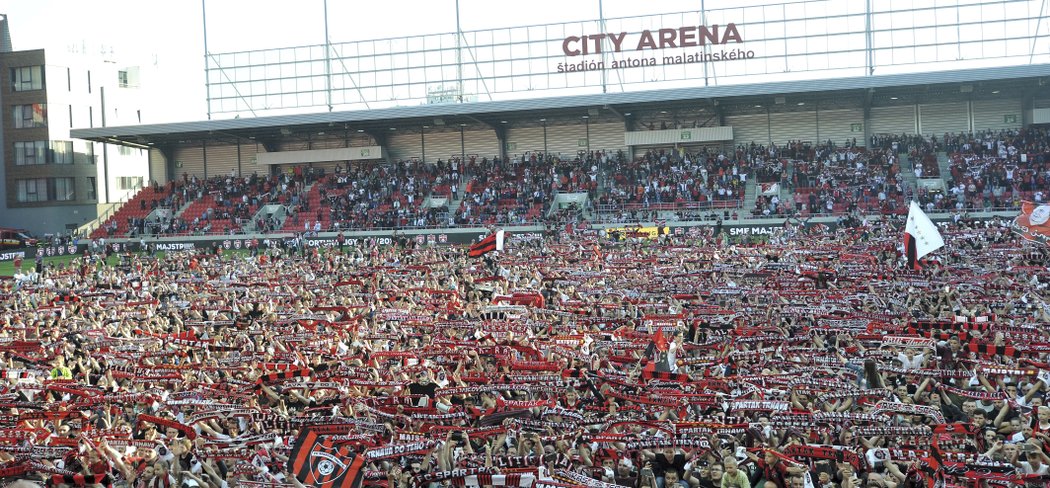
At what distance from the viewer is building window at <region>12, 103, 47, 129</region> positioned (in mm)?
70875

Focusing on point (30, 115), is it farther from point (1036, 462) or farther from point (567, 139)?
point (1036, 462)

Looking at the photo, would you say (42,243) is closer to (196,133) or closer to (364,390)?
(196,133)

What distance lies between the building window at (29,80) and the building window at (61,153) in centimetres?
388

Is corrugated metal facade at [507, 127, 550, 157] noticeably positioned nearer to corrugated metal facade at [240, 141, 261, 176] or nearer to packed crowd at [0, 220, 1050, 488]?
corrugated metal facade at [240, 141, 261, 176]

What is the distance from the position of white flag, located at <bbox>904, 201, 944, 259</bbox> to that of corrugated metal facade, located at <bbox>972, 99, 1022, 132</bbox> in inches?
1447

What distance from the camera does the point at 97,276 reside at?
3506 cm

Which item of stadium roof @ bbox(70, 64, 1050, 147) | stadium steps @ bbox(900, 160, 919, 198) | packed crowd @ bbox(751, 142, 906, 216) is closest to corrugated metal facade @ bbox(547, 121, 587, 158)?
stadium roof @ bbox(70, 64, 1050, 147)

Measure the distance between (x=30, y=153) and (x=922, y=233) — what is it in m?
63.4

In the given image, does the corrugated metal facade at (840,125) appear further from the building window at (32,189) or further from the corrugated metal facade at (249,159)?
the building window at (32,189)

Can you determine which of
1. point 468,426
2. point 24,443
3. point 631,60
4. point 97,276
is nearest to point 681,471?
point 468,426

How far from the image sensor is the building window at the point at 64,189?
7162 centimetres

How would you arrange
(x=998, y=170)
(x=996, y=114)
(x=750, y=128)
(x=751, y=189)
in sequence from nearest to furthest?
(x=998, y=170), (x=751, y=189), (x=996, y=114), (x=750, y=128)

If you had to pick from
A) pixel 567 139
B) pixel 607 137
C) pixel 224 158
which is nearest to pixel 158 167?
pixel 224 158

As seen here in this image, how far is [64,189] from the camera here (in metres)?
72.1
